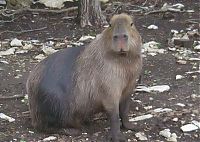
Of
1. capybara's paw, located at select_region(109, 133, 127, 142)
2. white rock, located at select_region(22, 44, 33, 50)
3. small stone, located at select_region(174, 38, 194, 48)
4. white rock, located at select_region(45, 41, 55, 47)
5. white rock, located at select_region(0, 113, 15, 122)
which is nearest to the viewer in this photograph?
capybara's paw, located at select_region(109, 133, 127, 142)

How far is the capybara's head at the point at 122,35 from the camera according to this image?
4.06 m

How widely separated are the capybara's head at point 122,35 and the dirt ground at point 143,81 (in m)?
0.79

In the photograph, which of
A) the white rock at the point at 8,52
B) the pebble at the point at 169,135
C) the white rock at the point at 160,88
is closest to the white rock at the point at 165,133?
the pebble at the point at 169,135

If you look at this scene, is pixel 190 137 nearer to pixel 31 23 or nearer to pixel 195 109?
pixel 195 109

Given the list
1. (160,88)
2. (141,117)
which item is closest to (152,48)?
(160,88)

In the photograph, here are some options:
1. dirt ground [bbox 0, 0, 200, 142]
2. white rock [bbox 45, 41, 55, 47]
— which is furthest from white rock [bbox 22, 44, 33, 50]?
white rock [bbox 45, 41, 55, 47]

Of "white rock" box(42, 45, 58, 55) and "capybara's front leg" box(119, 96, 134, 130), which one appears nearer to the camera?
"capybara's front leg" box(119, 96, 134, 130)

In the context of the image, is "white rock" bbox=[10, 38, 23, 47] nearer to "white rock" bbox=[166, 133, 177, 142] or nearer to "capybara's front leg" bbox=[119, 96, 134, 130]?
"capybara's front leg" bbox=[119, 96, 134, 130]

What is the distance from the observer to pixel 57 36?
7.59 meters

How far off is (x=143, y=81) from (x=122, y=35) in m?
1.75

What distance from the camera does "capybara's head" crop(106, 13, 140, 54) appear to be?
4.06m

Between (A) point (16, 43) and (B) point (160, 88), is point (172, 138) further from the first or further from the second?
(A) point (16, 43)

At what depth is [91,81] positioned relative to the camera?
14.3 ft

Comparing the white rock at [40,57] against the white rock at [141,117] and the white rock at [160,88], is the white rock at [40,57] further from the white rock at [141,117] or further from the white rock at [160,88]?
the white rock at [141,117]
